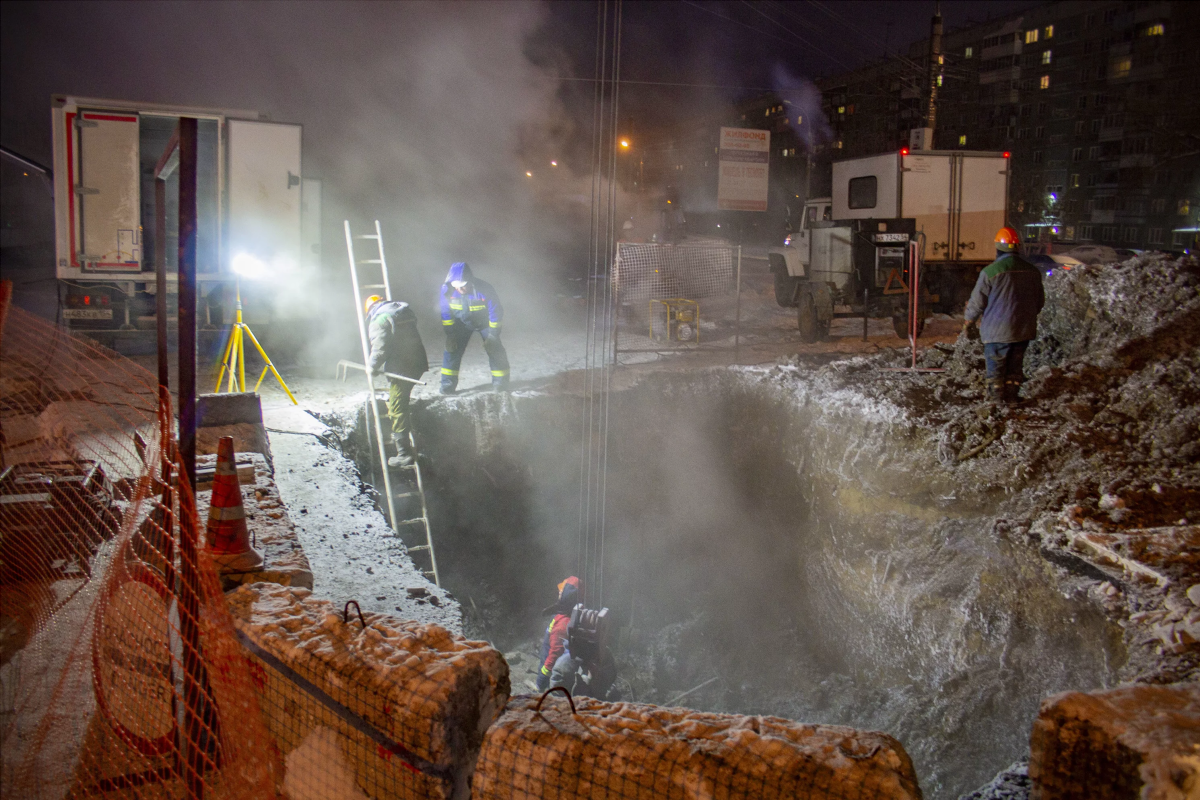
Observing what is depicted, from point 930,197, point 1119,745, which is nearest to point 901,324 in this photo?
point 930,197

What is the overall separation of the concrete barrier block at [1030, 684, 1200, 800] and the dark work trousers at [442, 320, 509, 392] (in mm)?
7454

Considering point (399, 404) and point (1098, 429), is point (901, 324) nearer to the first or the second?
point (1098, 429)

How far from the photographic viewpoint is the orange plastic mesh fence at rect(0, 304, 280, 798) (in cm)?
250

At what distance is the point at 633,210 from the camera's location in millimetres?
28547

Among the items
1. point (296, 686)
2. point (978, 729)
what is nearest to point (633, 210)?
point (978, 729)

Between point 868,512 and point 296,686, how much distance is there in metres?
5.63

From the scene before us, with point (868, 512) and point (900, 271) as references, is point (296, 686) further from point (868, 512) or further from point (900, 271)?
point (900, 271)

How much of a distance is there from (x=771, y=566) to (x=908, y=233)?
608 centimetres

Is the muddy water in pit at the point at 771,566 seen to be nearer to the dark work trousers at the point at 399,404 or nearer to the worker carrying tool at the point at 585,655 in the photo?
Result: the dark work trousers at the point at 399,404

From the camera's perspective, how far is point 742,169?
778 inches

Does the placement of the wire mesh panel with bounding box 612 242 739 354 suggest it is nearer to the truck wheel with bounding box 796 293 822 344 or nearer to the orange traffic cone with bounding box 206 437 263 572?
the truck wheel with bounding box 796 293 822 344

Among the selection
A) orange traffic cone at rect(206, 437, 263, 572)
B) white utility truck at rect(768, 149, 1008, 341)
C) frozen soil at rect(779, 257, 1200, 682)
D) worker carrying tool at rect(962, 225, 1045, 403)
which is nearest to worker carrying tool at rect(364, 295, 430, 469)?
orange traffic cone at rect(206, 437, 263, 572)

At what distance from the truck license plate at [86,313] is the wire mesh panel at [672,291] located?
7.38 m

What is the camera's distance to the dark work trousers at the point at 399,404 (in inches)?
302
